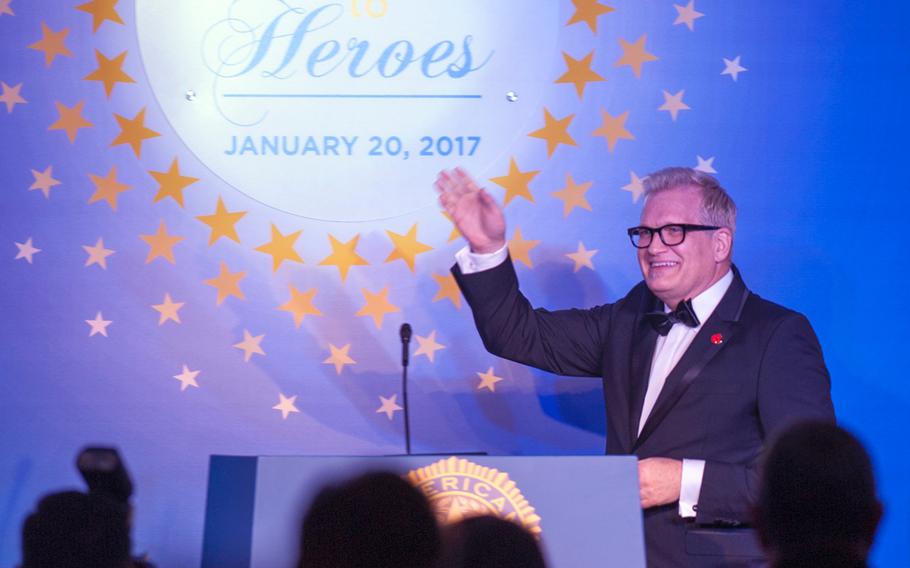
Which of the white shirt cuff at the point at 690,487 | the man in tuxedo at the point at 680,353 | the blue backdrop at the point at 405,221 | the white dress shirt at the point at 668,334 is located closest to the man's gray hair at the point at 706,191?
the man in tuxedo at the point at 680,353

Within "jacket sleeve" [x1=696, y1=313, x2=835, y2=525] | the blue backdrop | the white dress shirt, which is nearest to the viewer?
"jacket sleeve" [x1=696, y1=313, x2=835, y2=525]

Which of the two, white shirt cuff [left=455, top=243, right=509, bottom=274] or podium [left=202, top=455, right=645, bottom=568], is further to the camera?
white shirt cuff [left=455, top=243, right=509, bottom=274]

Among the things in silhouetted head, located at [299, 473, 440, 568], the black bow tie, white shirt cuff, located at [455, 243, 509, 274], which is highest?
white shirt cuff, located at [455, 243, 509, 274]

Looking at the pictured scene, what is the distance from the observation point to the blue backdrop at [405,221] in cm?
372

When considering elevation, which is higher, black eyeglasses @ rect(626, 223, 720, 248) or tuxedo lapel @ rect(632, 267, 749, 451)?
black eyeglasses @ rect(626, 223, 720, 248)

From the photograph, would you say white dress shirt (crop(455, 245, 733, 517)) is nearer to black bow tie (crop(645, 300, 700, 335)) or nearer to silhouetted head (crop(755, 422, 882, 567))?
black bow tie (crop(645, 300, 700, 335))

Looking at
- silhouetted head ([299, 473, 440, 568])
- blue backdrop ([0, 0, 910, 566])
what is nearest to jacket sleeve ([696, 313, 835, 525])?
blue backdrop ([0, 0, 910, 566])

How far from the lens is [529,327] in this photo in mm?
3137

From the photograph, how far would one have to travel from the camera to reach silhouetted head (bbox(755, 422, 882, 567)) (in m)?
1.49

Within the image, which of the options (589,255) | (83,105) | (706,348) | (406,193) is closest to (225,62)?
(83,105)

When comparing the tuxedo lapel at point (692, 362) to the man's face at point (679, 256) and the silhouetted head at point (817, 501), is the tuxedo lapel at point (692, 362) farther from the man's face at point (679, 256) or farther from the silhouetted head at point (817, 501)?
the silhouetted head at point (817, 501)

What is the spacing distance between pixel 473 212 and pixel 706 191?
67 centimetres

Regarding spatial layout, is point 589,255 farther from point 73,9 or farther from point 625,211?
point 73,9

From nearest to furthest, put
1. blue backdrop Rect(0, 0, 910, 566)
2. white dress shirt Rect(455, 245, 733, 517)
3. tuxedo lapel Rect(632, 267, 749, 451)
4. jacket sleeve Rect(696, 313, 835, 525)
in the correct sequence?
jacket sleeve Rect(696, 313, 835, 525) → tuxedo lapel Rect(632, 267, 749, 451) → white dress shirt Rect(455, 245, 733, 517) → blue backdrop Rect(0, 0, 910, 566)
